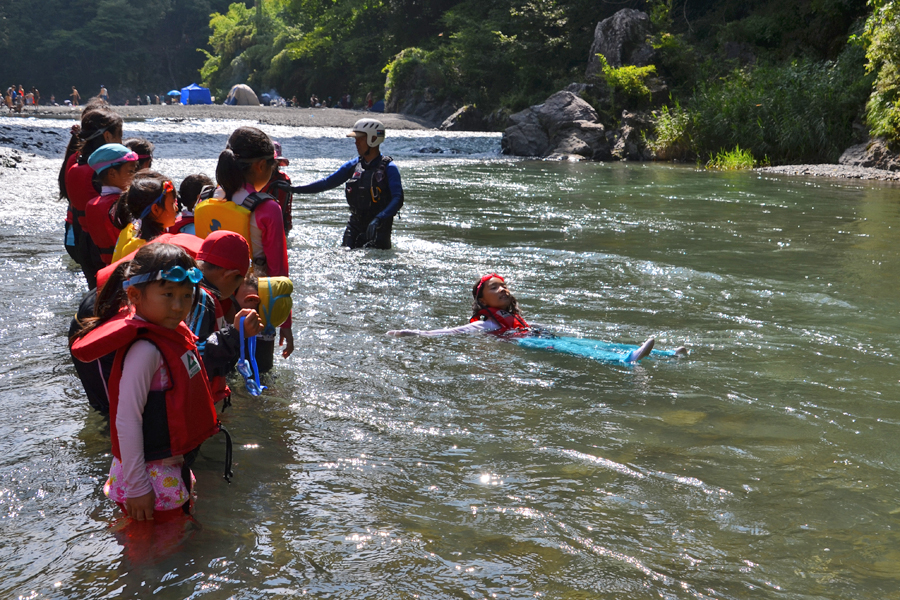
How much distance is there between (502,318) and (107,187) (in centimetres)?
306

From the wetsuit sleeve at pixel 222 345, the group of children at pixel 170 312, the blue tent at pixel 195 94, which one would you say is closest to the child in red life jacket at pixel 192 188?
the group of children at pixel 170 312

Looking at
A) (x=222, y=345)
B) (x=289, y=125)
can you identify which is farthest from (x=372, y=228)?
(x=289, y=125)

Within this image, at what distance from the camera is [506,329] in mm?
6191

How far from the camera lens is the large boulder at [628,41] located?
1190 inches

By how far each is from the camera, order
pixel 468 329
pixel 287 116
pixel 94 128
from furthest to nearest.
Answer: pixel 287 116 → pixel 468 329 → pixel 94 128

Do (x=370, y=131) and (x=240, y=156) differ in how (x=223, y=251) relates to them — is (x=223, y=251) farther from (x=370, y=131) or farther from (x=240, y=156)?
(x=370, y=131)

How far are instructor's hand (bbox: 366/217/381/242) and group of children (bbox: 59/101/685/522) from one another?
2.60 m

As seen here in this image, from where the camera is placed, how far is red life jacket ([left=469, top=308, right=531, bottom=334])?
619 centimetres

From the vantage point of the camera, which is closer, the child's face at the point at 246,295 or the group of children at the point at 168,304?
the group of children at the point at 168,304

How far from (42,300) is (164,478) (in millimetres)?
4899

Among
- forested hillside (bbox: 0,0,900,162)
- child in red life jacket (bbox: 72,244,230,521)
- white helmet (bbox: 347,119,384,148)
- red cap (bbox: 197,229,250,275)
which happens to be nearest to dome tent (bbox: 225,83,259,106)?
forested hillside (bbox: 0,0,900,162)

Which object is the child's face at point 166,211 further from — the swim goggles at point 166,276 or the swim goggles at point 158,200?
the swim goggles at point 166,276

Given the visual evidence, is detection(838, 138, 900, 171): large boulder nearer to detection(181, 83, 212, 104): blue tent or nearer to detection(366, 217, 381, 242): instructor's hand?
detection(366, 217, 381, 242): instructor's hand

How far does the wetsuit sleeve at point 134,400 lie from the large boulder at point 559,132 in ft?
82.1
